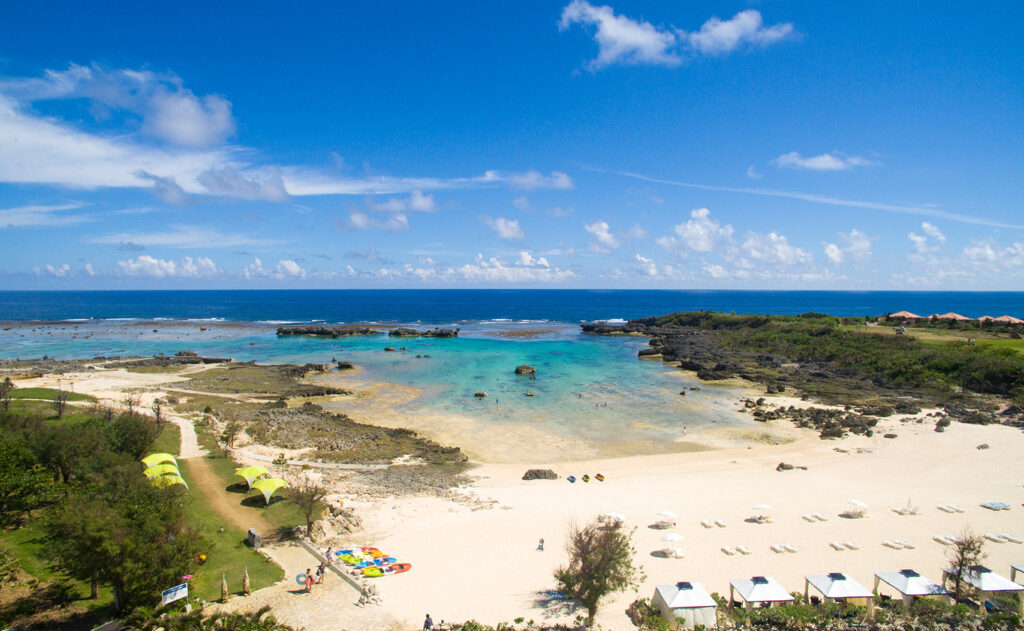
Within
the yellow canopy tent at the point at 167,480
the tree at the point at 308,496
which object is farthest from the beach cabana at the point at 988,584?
the yellow canopy tent at the point at 167,480

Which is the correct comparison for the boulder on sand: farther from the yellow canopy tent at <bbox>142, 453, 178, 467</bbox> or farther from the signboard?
the yellow canopy tent at <bbox>142, 453, 178, 467</bbox>

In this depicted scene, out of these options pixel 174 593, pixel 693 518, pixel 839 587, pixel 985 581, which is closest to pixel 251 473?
pixel 174 593

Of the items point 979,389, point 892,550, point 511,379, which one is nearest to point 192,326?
point 511,379

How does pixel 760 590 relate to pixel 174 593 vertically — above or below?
below

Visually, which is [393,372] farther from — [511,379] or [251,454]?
[251,454]

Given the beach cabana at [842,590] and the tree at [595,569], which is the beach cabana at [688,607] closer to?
the tree at [595,569]

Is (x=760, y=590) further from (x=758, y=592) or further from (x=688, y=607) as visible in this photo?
(x=688, y=607)

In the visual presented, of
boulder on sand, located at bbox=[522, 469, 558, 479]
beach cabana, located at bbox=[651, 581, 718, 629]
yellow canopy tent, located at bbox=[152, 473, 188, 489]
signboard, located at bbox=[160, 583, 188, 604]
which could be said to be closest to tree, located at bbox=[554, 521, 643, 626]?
beach cabana, located at bbox=[651, 581, 718, 629]
